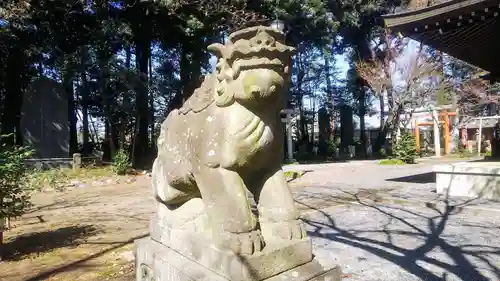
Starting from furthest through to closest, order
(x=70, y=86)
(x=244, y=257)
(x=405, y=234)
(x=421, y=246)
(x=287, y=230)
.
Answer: (x=70, y=86)
(x=405, y=234)
(x=421, y=246)
(x=287, y=230)
(x=244, y=257)

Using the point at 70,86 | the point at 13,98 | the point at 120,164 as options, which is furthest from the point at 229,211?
the point at 13,98

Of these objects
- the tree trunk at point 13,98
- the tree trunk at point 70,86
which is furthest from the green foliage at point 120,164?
the tree trunk at point 13,98

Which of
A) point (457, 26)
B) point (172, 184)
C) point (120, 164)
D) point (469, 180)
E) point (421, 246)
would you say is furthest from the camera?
point (120, 164)

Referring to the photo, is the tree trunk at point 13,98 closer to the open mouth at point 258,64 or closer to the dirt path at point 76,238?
the dirt path at point 76,238

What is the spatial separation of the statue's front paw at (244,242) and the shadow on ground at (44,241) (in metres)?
3.86

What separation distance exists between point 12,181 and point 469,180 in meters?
7.81

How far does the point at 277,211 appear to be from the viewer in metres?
2.16

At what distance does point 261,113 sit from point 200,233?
87cm

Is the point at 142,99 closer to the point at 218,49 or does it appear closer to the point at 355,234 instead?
the point at 355,234

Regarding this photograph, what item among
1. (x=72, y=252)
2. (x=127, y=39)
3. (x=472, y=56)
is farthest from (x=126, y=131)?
(x=472, y=56)

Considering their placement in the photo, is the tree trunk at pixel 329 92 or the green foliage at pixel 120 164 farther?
the tree trunk at pixel 329 92

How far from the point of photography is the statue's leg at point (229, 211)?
192 cm

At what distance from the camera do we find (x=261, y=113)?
2.05 meters

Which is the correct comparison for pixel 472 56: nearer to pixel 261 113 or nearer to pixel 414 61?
pixel 261 113
